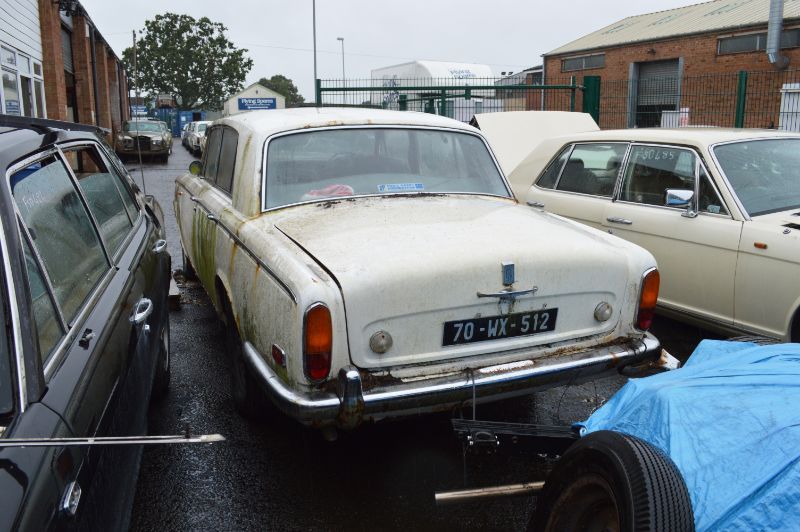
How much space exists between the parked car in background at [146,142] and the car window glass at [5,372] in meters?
23.4

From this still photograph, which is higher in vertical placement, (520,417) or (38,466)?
(38,466)

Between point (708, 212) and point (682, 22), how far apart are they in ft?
96.2

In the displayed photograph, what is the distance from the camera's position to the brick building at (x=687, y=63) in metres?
13.4

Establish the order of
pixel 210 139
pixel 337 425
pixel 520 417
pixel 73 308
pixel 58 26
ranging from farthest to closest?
1. pixel 58 26
2. pixel 210 139
3. pixel 520 417
4. pixel 337 425
5. pixel 73 308

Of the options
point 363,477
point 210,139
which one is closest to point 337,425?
point 363,477

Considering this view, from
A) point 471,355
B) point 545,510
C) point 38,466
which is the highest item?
point 38,466

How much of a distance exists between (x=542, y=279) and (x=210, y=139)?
11.6 ft

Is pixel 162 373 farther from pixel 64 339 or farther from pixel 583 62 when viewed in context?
pixel 583 62

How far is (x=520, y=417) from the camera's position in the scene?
4.06 metres

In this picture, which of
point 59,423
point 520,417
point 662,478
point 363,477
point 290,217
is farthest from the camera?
point 520,417

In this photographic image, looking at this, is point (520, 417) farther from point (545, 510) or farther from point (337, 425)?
point (545, 510)

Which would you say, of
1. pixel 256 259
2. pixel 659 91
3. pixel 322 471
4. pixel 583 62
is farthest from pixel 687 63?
pixel 322 471

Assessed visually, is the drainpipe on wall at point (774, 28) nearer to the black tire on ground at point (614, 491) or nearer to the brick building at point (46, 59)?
the brick building at point (46, 59)

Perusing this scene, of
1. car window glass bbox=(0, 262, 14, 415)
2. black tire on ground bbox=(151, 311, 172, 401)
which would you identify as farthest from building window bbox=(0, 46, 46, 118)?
car window glass bbox=(0, 262, 14, 415)
